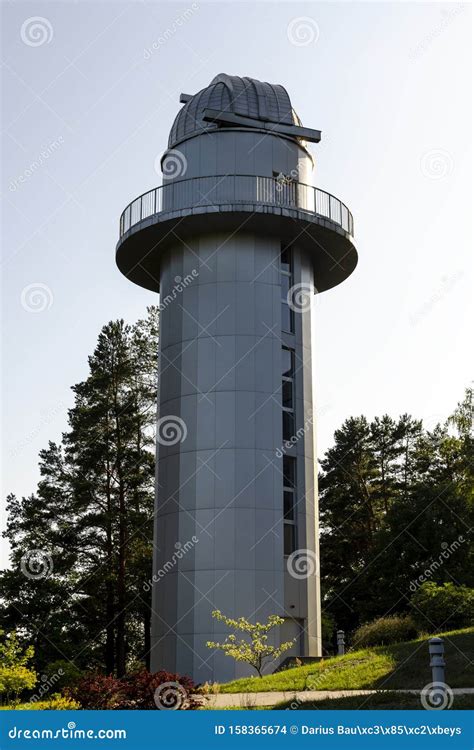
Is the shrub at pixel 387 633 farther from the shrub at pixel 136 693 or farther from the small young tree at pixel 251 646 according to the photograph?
the shrub at pixel 136 693

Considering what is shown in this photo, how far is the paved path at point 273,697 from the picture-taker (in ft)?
51.9

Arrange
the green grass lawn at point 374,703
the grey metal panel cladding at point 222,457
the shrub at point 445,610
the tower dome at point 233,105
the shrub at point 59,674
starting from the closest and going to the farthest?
the green grass lawn at point 374,703
the shrub at point 445,610
the grey metal panel cladding at point 222,457
the tower dome at point 233,105
the shrub at point 59,674

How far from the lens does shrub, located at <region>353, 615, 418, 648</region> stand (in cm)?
2366

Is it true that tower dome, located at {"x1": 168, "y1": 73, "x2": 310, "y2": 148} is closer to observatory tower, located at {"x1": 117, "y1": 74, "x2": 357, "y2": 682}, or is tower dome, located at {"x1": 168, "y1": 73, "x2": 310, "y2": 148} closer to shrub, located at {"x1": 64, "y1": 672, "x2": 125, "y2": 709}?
observatory tower, located at {"x1": 117, "y1": 74, "x2": 357, "y2": 682}

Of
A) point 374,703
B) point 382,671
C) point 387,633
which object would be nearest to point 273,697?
point 382,671

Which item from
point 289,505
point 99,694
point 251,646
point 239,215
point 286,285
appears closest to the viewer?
point 99,694

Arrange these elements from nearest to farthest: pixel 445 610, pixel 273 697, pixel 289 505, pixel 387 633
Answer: pixel 273 697 < pixel 445 610 < pixel 387 633 < pixel 289 505

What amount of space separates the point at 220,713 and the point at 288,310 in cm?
1828

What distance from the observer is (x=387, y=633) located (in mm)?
24250

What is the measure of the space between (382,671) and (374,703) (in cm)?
373

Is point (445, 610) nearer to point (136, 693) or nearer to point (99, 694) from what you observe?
point (136, 693)

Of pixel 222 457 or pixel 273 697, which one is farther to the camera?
pixel 222 457

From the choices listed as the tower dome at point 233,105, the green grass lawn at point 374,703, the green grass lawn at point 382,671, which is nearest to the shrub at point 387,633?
the green grass lawn at point 382,671

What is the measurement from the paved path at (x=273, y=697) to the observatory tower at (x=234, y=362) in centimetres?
780
